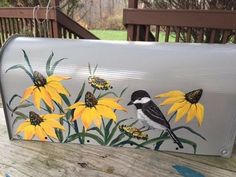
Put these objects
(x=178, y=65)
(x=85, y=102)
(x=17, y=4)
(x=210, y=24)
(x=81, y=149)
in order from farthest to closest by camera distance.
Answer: (x=17, y=4) → (x=210, y=24) → (x=81, y=149) → (x=85, y=102) → (x=178, y=65)

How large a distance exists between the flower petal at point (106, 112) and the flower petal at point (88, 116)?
41 millimetres

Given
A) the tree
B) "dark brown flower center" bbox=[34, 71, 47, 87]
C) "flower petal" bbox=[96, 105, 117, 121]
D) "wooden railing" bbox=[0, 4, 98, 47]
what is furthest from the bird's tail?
"wooden railing" bbox=[0, 4, 98, 47]

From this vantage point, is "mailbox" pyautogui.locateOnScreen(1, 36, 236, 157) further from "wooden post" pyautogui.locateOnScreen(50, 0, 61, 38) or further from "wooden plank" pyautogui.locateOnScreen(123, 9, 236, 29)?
"wooden post" pyautogui.locateOnScreen(50, 0, 61, 38)

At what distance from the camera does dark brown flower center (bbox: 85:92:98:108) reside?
152 cm

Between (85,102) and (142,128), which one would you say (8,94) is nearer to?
(85,102)

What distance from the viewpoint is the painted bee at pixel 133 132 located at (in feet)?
5.17

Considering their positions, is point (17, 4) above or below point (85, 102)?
above

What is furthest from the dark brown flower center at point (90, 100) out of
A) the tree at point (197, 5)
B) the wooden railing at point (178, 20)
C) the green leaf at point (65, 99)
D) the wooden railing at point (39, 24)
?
the tree at point (197, 5)

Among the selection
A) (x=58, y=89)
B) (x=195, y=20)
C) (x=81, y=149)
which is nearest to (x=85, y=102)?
(x=58, y=89)

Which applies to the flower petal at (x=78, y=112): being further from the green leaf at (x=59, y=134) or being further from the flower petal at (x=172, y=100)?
the flower petal at (x=172, y=100)

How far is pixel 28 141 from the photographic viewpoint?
1744 mm

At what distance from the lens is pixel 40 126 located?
169 cm

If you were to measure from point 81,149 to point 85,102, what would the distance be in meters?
0.34

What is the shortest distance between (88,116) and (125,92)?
0.99ft
